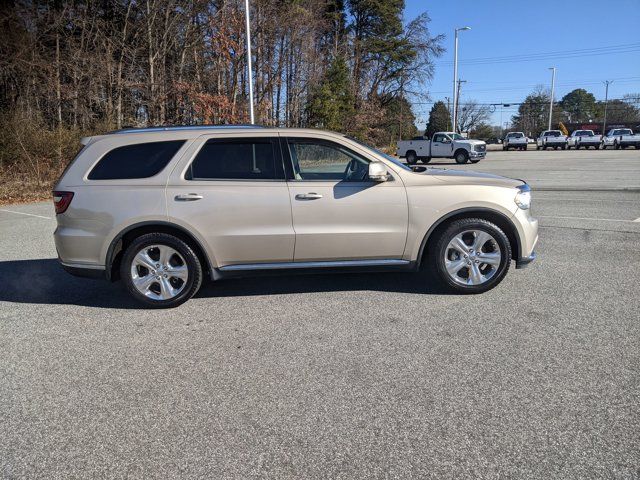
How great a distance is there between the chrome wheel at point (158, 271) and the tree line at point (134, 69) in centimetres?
1451

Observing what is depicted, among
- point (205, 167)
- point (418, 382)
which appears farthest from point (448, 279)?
point (205, 167)

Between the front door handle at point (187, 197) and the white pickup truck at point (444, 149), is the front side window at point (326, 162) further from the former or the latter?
the white pickup truck at point (444, 149)

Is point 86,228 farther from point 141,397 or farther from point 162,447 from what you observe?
point 162,447

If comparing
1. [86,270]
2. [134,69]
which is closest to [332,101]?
[134,69]

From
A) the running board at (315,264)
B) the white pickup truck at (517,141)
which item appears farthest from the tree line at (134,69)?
the white pickup truck at (517,141)

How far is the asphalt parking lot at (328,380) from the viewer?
2.58 metres

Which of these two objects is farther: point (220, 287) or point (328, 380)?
point (220, 287)

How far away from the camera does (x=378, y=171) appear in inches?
188

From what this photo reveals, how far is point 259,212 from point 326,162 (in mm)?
880

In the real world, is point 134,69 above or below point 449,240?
above

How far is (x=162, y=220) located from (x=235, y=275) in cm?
87

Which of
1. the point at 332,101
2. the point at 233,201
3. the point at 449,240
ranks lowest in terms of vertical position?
the point at 449,240

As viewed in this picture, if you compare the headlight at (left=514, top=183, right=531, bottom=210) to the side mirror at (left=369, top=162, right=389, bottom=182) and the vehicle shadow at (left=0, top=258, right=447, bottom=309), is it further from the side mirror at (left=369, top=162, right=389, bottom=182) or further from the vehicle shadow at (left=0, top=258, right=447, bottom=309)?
the side mirror at (left=369, top=162, right=389, bottom=182)

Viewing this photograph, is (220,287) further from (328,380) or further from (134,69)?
(134,69)
